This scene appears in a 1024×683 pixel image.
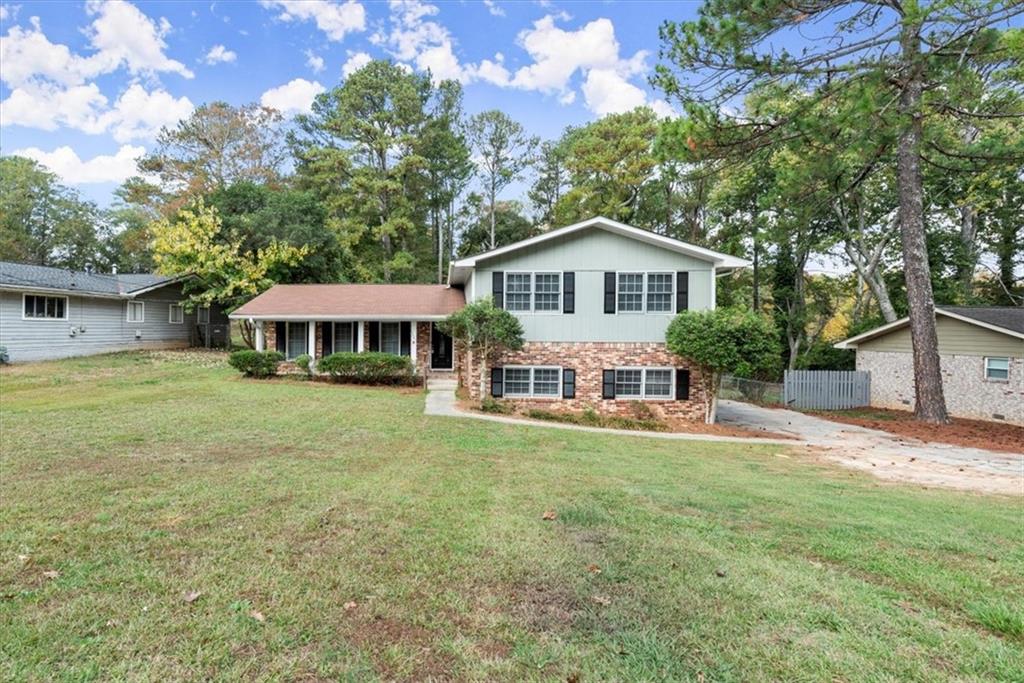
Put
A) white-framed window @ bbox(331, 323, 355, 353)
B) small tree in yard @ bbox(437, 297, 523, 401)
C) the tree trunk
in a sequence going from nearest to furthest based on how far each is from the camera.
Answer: small tree in yard @ bbox(437, 297, 523, 401) → the tree trunk → white-framed window @ bbox(331, 323, 355, 353)

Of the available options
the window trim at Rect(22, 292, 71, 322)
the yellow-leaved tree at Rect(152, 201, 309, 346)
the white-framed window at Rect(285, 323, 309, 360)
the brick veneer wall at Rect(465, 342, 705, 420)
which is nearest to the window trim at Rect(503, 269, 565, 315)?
the brick veneer wall at Rect(465, 342, 705, 420)

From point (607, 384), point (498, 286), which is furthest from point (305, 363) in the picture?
point (607, 384)

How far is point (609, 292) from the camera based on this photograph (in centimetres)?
1438

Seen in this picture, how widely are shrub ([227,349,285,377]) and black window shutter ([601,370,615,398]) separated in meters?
10.6

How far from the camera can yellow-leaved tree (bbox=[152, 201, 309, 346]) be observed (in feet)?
74.1

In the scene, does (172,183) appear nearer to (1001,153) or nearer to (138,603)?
(138,603)

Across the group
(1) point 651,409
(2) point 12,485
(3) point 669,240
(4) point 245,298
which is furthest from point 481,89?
(2) point 12,485

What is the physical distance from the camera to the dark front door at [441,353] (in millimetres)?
18812

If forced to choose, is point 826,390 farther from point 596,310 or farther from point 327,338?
point 327,338

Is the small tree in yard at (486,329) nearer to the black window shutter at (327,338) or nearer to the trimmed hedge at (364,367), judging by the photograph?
the trimmed hedge at (364,367)

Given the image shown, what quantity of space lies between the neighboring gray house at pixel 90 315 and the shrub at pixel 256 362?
9173mm

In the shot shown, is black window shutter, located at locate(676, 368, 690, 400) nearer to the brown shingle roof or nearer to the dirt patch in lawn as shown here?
the dirt patch in lawn

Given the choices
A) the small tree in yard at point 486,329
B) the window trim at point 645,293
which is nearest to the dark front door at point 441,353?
the small tree in yard at point 486,329

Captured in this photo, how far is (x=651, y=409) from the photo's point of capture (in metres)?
14.3
